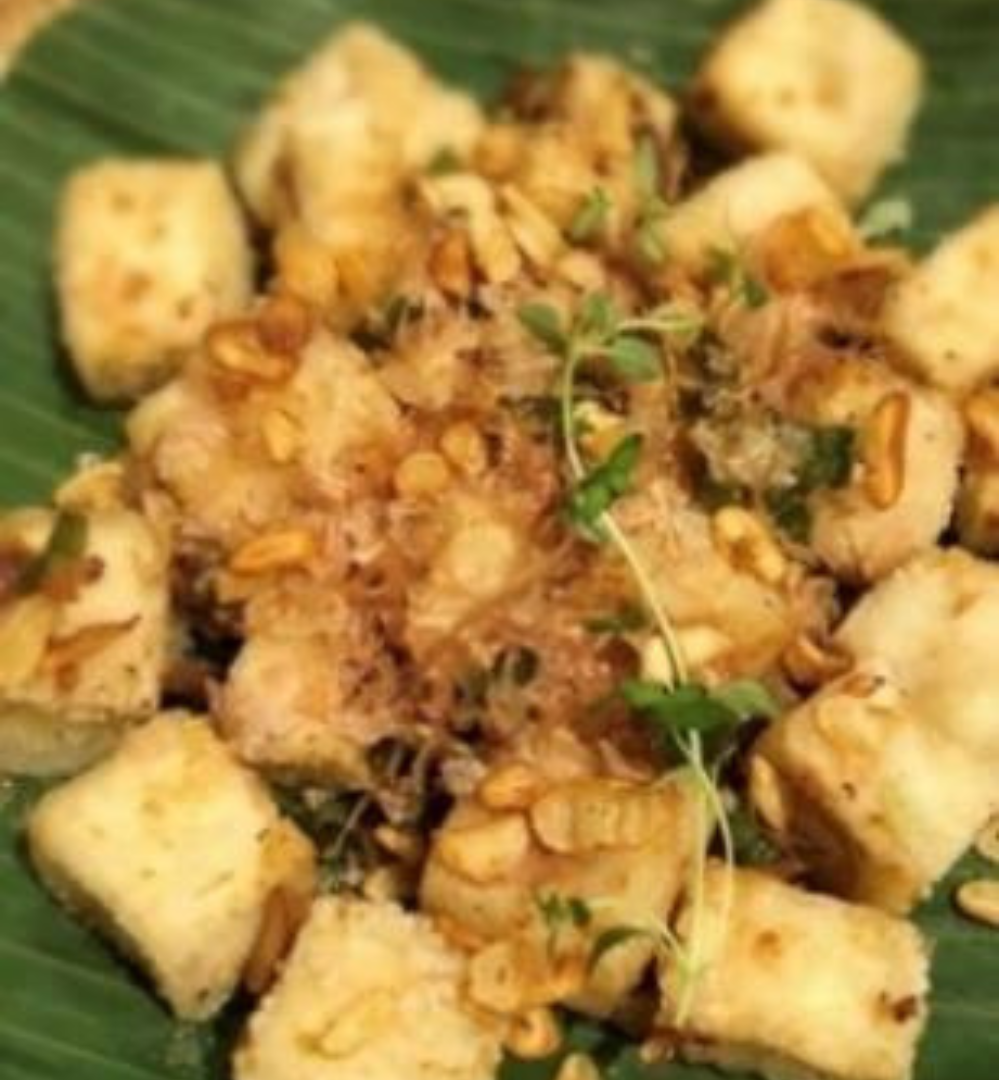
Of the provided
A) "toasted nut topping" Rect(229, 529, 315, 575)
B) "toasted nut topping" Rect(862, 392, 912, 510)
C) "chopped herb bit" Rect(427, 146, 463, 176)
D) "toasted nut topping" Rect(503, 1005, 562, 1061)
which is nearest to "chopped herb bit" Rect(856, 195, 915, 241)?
"toasted nut topping" Rect(862, 392, 912, 510)

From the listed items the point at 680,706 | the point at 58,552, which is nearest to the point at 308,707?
the point at 58,552

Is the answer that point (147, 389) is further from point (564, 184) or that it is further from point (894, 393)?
point (894, 393)

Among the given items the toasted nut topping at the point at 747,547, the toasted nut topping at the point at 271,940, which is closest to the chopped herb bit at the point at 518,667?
the toasted nut topping at the point at 747,547

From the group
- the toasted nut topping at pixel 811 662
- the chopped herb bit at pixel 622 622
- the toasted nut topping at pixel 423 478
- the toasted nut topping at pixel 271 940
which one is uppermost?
the toasted nut topping at pixel 423 478

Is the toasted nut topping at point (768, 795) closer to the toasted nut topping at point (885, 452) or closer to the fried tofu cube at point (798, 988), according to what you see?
the fried tofu cube at point (798, 988)

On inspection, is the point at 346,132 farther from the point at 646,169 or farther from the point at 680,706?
the point at 680,706

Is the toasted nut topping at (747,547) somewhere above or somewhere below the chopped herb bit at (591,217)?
below

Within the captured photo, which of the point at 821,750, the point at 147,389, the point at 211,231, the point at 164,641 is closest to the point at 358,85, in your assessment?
the point at 211,231
